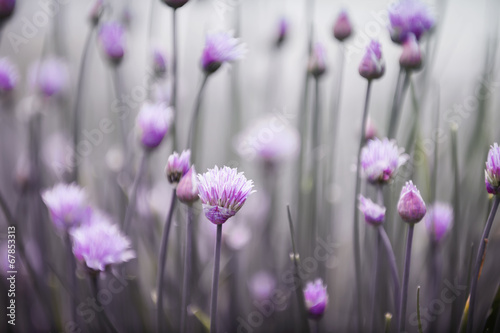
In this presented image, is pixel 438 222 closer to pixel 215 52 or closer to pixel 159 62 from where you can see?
pixel 215 52

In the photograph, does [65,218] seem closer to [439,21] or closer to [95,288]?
[95,288]

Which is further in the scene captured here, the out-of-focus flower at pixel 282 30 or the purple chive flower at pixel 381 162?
the out-of-focus flower at pixel 282 30

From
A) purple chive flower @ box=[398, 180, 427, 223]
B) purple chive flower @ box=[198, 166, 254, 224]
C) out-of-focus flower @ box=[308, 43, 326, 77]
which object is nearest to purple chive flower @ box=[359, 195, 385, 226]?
purple chive flower @ box=[398, 180, 427, 223]

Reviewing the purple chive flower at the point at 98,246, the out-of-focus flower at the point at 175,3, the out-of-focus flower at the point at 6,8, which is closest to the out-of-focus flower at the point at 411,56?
the out-of-focus flower at the point at 175,3

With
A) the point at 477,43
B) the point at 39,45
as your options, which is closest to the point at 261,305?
the point at 477,43

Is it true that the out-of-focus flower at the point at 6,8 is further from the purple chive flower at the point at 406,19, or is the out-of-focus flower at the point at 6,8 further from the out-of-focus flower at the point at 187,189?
the purple chive flower at the point at 406,19

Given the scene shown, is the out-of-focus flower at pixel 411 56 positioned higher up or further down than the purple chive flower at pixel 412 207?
higher up

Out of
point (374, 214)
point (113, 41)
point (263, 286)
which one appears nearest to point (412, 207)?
point (374, 214)
